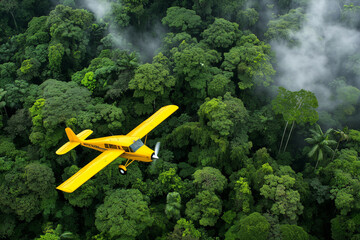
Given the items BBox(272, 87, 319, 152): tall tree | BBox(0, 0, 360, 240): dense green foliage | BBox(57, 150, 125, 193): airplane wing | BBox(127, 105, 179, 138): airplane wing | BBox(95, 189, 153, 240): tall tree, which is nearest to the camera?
BBox(57, 150, 125, 193): airplane wing

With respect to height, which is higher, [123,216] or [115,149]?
[115,149]

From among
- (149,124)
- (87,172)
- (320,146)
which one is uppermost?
(320,146)

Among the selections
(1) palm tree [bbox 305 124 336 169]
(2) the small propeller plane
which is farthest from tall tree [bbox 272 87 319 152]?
(2) the small propeller plane

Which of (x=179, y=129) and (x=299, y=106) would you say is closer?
(x=299, y=106)

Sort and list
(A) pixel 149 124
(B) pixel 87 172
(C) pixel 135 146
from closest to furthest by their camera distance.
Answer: (B) pixel 87 172 → (C) pixel 135 146 → (A) pixel 149 124

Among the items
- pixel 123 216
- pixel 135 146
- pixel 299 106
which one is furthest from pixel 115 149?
pixel 299 106

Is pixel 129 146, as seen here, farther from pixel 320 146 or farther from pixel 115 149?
pixel 320 146

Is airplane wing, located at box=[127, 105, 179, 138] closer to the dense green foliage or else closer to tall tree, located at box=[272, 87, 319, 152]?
the dense green foliage

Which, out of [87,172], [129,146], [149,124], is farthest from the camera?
[149,124]
